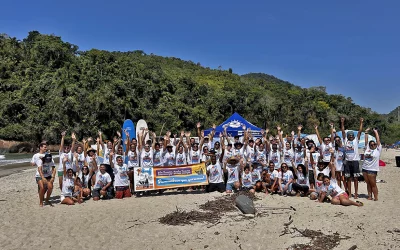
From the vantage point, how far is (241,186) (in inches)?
433

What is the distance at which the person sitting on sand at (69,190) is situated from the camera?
966 cm

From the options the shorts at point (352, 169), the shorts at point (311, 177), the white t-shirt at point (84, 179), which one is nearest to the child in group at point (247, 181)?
the shorts at point (311, 177)

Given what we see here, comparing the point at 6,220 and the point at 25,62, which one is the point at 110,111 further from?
the point at 6,220

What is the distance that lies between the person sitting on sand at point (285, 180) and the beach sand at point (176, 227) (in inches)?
18.3

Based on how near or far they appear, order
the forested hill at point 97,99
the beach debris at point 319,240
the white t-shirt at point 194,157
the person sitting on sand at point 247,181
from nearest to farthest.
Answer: the beach debris at point 319,240 → the person sitting on sand at point 247,181 → the white t-shirt at point 194,157 → the forested hill at point 97,99

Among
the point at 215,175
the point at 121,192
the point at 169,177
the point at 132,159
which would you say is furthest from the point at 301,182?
the point at 121,192

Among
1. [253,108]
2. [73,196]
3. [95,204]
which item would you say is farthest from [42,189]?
[253,108]

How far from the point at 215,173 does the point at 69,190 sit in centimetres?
440

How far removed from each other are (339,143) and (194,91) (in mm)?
44707

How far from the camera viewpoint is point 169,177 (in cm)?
1101

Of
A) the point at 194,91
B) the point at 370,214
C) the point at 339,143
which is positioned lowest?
the point at 370,214

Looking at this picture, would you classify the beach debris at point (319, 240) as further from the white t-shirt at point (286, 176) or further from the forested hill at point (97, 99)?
the forested hill at point (97, 99)

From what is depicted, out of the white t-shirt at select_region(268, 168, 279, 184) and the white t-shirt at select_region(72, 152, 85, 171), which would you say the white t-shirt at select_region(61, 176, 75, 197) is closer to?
the white t-shirt at select_region(72, 152, 85, 171)

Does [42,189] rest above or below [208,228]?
above
